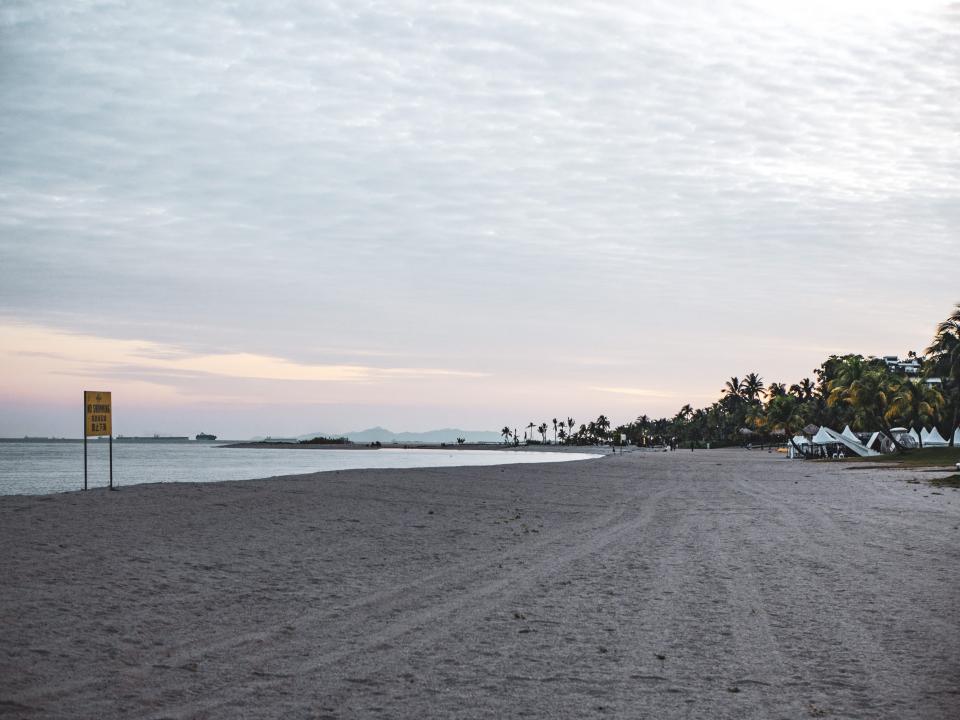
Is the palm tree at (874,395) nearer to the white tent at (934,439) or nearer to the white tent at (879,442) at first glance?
the white tent at (879,442)

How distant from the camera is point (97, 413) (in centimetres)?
2436

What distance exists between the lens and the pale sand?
6.26 meters

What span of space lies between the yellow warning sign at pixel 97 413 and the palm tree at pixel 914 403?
74062 mm

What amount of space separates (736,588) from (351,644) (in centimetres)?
532

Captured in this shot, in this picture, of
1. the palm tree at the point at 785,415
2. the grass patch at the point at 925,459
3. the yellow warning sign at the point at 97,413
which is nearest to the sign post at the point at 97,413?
the yellow warning sign at the point at 97,413

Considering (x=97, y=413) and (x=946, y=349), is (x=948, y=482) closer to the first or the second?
(x=97, y=413)

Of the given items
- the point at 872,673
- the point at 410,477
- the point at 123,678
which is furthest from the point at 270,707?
the point at 410,477

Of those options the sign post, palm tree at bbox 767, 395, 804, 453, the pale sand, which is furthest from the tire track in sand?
palm tree at bbox 767, 395, 804, 453

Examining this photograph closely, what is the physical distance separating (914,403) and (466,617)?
85.5 metres

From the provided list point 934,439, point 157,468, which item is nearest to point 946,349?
point 934,439

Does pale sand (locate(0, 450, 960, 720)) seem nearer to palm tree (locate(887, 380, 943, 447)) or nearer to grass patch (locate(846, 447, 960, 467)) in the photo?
grass patch (locate(846, 447, 960, 467))

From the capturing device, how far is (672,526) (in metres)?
18.8

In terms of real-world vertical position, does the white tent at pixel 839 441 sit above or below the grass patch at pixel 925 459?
above

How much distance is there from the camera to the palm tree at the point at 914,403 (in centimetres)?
7975
